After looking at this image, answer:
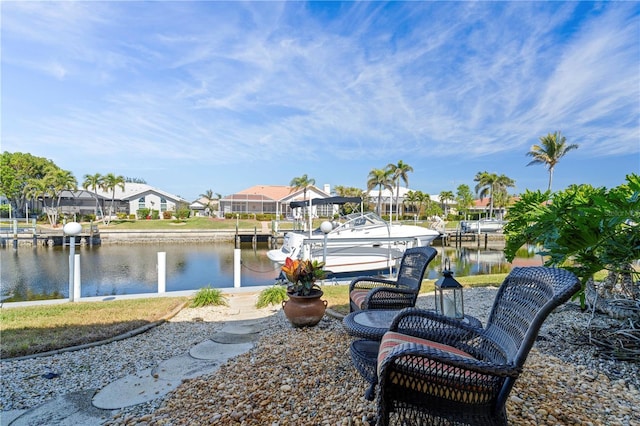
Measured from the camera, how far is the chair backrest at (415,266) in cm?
342

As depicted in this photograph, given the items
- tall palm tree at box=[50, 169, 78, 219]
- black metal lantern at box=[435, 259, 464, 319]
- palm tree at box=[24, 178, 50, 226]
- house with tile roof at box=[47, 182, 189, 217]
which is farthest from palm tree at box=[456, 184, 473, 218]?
palm tree at box=[24, 178, 50, 226]

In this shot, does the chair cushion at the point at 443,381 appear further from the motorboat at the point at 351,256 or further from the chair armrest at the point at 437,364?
the motorboat at the point at 351,256

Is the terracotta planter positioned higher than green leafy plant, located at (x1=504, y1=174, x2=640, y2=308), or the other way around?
green leafy plant, located at (x1=504, y1=174, x2=640, y2=308)

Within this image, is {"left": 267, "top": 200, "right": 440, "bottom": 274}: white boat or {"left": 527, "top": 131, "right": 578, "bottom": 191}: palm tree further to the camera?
{"left": 527, "top": 131, "right": 578, "bottom": 191}: palm tree

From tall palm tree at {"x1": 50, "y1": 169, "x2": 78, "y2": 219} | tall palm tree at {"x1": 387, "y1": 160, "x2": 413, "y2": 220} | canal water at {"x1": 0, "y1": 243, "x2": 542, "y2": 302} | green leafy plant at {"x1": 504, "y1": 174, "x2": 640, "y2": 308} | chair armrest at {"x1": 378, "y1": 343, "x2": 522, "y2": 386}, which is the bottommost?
canal water at {"x1": 0, "y1": 243, "x2": 542, "y2": 302}

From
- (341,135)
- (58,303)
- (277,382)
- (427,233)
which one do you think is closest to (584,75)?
(427,233)

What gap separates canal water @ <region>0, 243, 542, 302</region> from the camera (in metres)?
11.7

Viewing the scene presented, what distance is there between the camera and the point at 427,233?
1436 centimetres

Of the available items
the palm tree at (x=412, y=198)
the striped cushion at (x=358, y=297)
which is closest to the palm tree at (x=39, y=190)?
the striped cushion at (x=358, y=297)

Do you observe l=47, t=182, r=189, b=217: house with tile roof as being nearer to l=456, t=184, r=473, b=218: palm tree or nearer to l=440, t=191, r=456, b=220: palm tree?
l=440, t=191, r=456, b=220: palm tree

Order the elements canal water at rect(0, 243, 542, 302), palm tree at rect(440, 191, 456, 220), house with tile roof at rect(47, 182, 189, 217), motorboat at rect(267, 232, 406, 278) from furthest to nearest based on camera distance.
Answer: palm tree at rect(440, 191, 456, 220)
house with tile roof at rect(47, 182, 189, 217)
motorboat at rect(267, 232, 406, 278)
canal water at rect(0, 243, 542, 302)

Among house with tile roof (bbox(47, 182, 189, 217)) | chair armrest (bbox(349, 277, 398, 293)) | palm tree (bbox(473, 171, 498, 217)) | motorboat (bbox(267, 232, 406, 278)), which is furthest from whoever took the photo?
palm tree (bbox(473, 171, 498, 217))

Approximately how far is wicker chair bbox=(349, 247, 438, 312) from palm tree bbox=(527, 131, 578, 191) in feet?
116

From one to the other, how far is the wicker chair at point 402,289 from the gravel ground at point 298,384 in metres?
0.47
